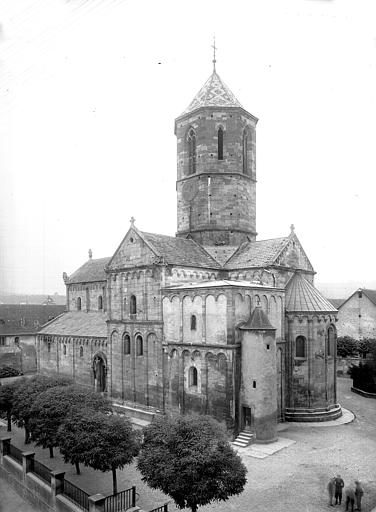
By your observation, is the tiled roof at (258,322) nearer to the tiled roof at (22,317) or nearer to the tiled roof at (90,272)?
the tiled roof at (90,272)

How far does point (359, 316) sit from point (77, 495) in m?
50.1

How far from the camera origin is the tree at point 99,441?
67.4ft

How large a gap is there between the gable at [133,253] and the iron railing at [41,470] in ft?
53.2

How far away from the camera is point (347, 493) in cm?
2005

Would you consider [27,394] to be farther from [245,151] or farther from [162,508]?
[245,151]

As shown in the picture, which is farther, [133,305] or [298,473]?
[133,305]

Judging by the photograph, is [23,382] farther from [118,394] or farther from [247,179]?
[247,179]

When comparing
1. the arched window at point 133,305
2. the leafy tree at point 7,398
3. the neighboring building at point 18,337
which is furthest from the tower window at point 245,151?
the neighboring building at point 18,337

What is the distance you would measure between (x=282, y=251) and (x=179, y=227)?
10335mm

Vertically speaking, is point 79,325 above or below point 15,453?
above

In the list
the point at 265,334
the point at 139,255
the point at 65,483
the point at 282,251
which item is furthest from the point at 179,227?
the point at 65,483

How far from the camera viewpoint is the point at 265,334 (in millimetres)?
29562

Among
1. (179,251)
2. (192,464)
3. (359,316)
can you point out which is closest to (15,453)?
(192,464)

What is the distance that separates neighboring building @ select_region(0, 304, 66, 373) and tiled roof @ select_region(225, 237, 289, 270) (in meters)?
35.6
